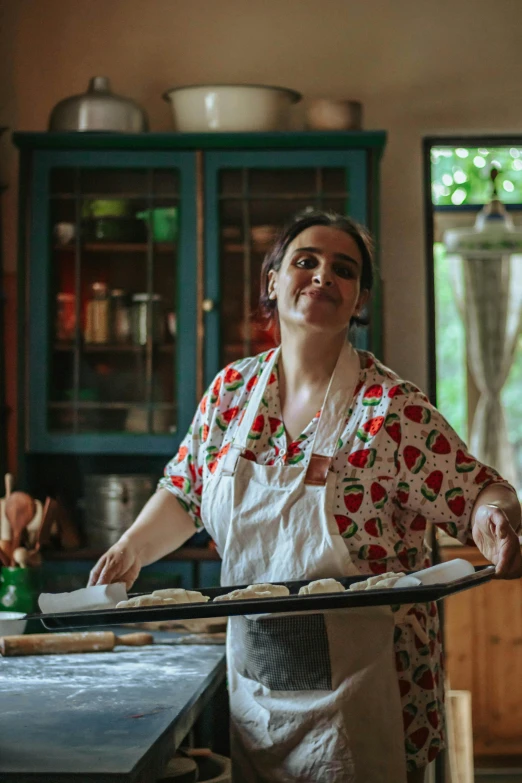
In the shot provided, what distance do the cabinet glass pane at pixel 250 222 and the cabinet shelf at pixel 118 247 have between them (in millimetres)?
183

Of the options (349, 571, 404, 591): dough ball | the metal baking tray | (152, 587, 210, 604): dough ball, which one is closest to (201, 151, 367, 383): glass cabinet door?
(152, 587, 210, 604): dough ball

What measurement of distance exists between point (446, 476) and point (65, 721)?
0.71 metres

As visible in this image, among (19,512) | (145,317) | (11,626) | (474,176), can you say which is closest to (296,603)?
(11,626)

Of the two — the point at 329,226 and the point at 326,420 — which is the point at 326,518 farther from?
the point at 329,226

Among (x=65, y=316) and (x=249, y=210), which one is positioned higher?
(x=249, y=210)

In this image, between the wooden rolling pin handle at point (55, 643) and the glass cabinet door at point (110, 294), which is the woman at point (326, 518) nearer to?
the wooden rolling pin handle at point (55, 643)

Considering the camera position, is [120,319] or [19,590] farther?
[120,319]

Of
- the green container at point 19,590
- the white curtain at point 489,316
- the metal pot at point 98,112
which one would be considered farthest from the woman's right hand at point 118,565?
the white curtain at point 489,316

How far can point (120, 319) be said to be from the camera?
10.2 feet

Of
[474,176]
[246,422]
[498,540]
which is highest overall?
[474,176]

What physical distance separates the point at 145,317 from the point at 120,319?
0.27ft

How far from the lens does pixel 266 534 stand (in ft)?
5.60

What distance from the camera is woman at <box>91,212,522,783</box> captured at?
1570mm

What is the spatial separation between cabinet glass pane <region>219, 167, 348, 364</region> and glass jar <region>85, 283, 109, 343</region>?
376mm
